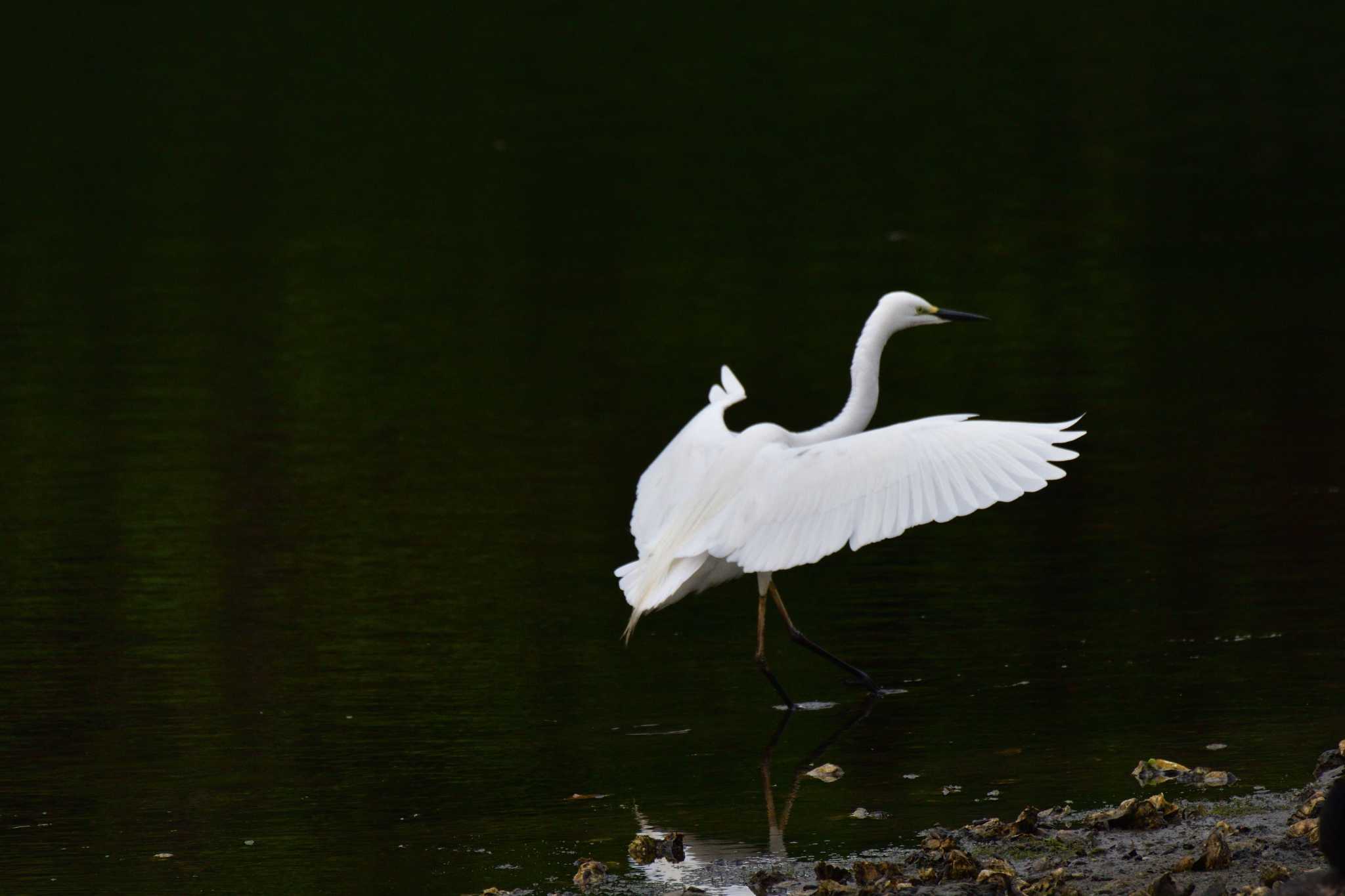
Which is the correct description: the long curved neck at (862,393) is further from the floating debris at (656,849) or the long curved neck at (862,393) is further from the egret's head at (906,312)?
the floating debris at (656,849)

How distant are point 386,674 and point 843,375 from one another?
20.9 feet

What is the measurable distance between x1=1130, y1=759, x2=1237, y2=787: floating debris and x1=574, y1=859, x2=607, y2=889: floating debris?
180 cm

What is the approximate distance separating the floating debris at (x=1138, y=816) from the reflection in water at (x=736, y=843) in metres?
0.94

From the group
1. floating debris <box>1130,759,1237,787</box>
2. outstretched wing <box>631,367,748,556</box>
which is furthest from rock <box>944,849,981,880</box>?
outstretched wing <box>631,367,748,556</box>

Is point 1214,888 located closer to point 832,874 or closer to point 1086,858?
point 1086,858

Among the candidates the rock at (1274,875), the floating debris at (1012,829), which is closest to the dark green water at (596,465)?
the floating debris at (1012,829)

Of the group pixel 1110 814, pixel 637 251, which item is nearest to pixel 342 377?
pixel 637 251

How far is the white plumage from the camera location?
813 cm

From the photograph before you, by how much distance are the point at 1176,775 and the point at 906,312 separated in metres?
3.21

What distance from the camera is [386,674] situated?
29.6 ft

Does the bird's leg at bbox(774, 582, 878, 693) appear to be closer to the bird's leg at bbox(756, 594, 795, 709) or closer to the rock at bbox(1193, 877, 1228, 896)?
the bird's leg at bbox(756, 594, 795, 709)

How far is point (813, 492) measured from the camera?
27.5 ft

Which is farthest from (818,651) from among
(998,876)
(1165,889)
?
(1165,889)

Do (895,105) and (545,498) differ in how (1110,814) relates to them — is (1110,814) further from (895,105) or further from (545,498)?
(895,105)
